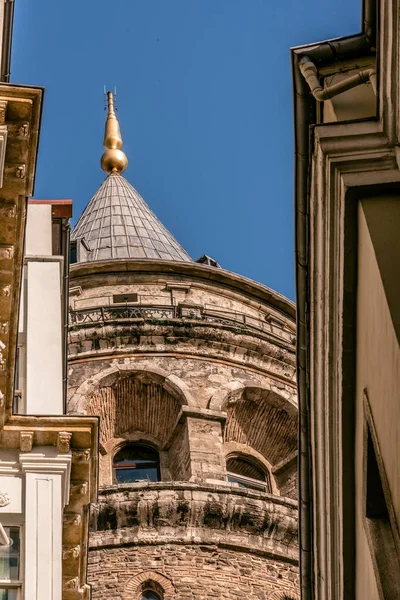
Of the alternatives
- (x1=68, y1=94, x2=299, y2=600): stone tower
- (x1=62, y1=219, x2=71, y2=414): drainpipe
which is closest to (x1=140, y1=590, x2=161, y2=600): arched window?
(x1=68, y1=94, x2=299, y2=600): stone tower

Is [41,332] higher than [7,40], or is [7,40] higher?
[7,40]

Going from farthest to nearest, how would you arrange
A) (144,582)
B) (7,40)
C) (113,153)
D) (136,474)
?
(113,153) < (136,474) < (144,582) < (7,40)

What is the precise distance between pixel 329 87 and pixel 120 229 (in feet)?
105

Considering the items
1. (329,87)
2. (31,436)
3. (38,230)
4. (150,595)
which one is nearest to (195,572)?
(150,595)

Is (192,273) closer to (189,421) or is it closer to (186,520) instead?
(189,421)

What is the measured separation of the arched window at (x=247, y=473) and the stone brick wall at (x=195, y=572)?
3.56 m

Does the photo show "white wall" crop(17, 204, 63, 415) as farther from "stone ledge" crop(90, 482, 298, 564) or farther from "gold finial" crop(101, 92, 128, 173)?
"gold finial" crop(101, 92, 128, 173)

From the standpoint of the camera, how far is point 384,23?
34.1ft

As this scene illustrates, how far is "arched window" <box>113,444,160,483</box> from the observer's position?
33469 mm

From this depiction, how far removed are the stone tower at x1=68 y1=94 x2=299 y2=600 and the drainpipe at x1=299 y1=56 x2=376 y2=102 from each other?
58.8 feet

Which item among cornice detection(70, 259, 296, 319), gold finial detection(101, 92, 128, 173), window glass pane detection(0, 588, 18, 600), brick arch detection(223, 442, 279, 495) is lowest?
window glass pane detection(0, 588, 18, 600)

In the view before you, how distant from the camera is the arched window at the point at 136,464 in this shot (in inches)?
1318

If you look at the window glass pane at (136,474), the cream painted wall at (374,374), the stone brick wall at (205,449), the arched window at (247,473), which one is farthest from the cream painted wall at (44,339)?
the arched window at (247,473)

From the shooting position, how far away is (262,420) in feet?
114
